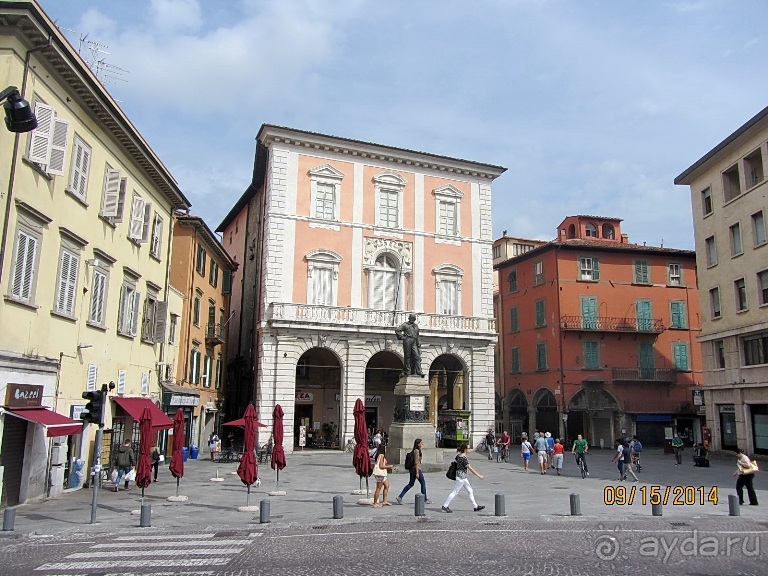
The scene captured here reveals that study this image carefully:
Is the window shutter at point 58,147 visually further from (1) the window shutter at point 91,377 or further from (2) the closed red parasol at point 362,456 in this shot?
(2) the closed red parasol at point 362,456

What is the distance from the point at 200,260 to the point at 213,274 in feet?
12.6

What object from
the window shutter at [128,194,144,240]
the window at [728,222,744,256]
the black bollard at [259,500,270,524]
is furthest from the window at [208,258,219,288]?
the window at [728,222,744,256]

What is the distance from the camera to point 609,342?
44.2m

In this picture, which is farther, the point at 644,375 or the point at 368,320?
the point at 644,375

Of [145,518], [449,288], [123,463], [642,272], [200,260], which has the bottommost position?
[145,518]

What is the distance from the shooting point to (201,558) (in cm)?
1070

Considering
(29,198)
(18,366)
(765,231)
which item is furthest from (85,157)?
(765,231)

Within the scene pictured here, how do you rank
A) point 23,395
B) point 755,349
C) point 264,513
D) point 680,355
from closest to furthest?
point 264,513, point 23,395, point 755,349, point 680,355

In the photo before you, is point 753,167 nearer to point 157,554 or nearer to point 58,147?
point 58,147

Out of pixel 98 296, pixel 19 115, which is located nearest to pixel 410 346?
pixel 98 296

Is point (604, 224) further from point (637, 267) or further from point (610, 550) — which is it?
point (610, 550)

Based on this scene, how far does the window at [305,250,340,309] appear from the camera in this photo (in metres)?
35.3

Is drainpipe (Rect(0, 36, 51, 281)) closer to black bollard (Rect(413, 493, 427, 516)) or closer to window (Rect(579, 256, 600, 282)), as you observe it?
black bollard (Rect(413, 493, 427, 516))

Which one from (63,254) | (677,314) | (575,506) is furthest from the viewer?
(677,314)
